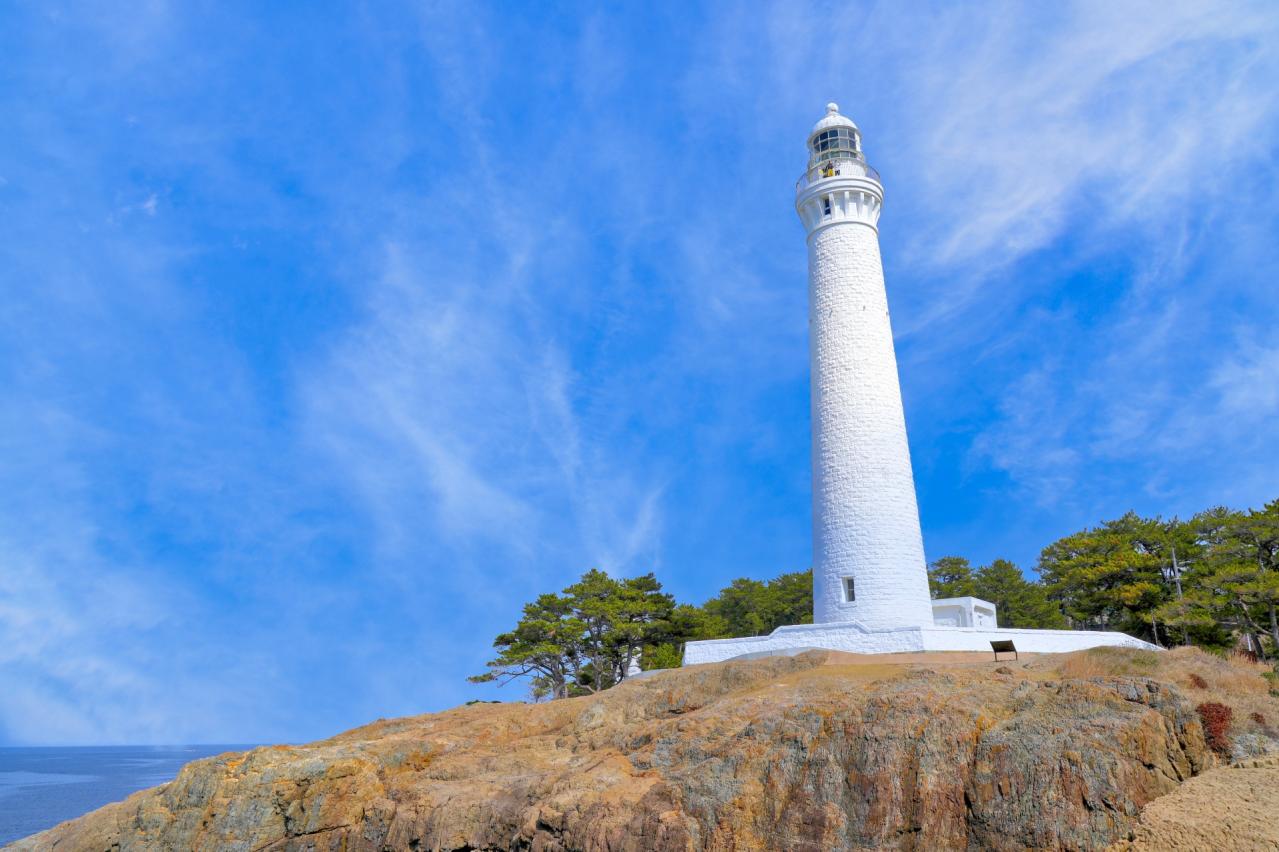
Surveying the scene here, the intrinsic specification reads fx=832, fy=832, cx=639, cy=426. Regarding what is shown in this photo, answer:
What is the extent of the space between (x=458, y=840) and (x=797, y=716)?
5999 mm

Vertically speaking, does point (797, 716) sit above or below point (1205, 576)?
below

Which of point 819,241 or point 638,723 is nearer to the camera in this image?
point 638,723

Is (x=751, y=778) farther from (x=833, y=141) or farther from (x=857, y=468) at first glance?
(x=833, y=141)

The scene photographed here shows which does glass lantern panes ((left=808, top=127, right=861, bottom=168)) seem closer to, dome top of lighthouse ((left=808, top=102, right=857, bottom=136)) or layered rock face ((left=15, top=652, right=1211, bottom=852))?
dome top of lighthouse ((left=808, top=102, right=857, bottom=136))

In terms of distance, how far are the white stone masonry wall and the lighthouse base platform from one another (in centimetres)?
104

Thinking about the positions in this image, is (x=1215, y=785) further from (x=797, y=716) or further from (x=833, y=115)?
(x=833, y=115)

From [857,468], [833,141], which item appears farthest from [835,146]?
[857,468]

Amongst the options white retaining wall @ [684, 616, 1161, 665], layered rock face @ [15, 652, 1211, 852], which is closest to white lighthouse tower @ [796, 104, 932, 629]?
white retaining wall @ [684, 616, 1161, 665]

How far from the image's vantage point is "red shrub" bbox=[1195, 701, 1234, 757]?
37.1ft

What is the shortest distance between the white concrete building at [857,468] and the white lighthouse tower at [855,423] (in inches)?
1.5

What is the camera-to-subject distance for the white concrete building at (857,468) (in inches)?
1123

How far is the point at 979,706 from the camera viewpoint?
1282 centimetres

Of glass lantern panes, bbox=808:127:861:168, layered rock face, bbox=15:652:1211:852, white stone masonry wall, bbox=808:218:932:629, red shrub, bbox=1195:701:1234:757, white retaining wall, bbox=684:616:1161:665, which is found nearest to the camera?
layered rock face, bbox=15:652:1211:852

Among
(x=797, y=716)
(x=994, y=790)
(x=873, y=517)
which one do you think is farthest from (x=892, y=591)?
(x=994, y=790)
